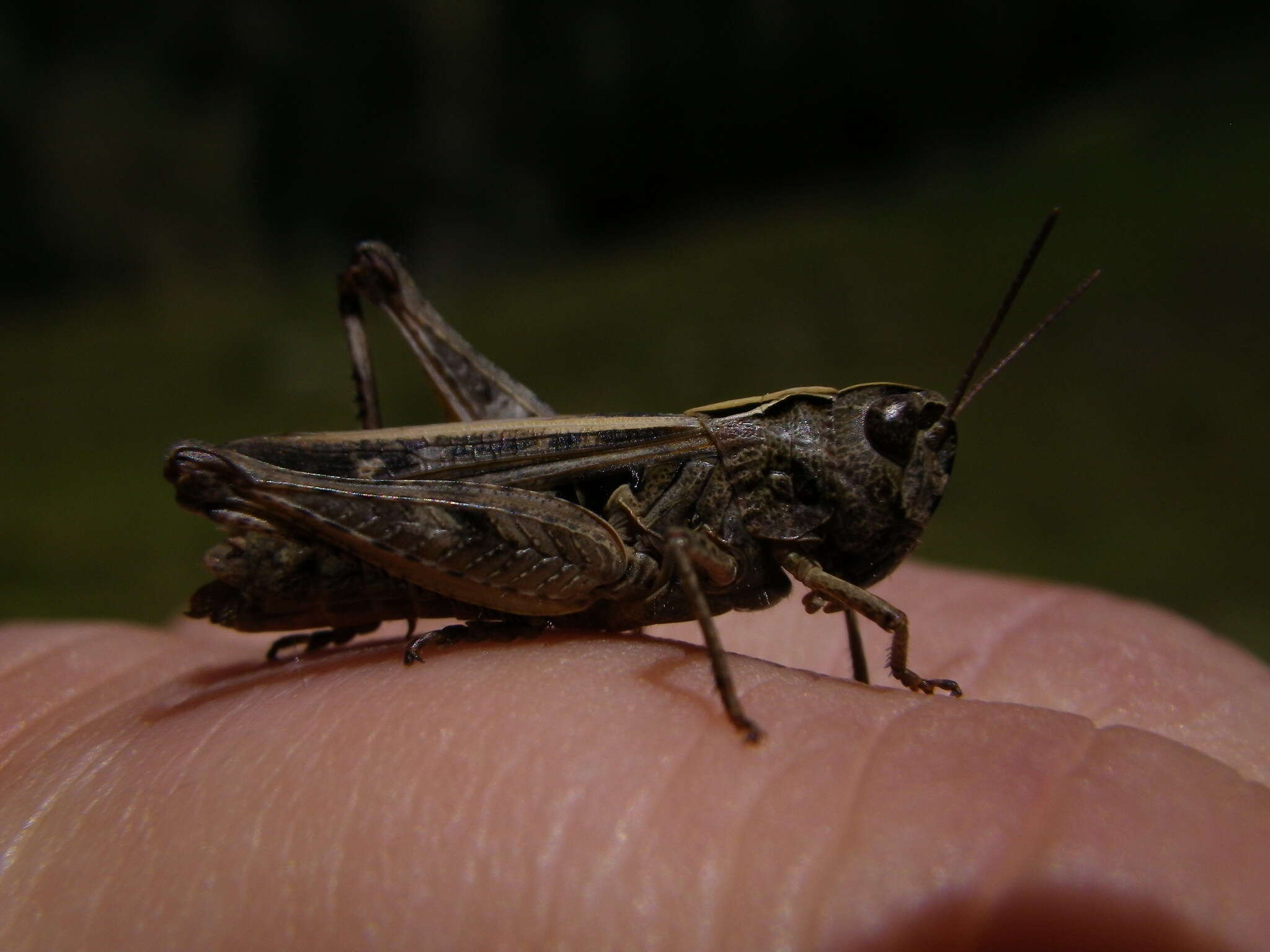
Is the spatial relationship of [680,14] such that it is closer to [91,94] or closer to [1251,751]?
[91,94]

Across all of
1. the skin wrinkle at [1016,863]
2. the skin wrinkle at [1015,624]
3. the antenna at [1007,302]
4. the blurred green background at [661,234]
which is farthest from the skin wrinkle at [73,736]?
the blurred green background at [661,234]

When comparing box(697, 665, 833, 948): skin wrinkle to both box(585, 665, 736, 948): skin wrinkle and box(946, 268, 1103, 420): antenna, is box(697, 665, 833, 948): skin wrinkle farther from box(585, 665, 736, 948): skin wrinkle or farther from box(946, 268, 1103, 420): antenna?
box(946, 268, 1103, 420): antenna

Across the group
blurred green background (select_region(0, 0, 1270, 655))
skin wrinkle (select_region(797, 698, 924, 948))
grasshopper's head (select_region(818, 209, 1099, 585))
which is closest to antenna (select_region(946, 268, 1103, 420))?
grasshopper's head (select_region(818, 209, 1099, 585))

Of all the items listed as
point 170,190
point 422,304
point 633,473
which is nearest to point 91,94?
point 170,190

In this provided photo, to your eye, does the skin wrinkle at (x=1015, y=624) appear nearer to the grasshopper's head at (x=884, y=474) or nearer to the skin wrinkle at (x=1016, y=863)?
the grasshopper's head at (x=884, y=474)

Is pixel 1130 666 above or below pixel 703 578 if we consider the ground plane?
below

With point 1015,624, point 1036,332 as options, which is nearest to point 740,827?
point 1036,332

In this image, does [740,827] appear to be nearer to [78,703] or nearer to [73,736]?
[73,736]
